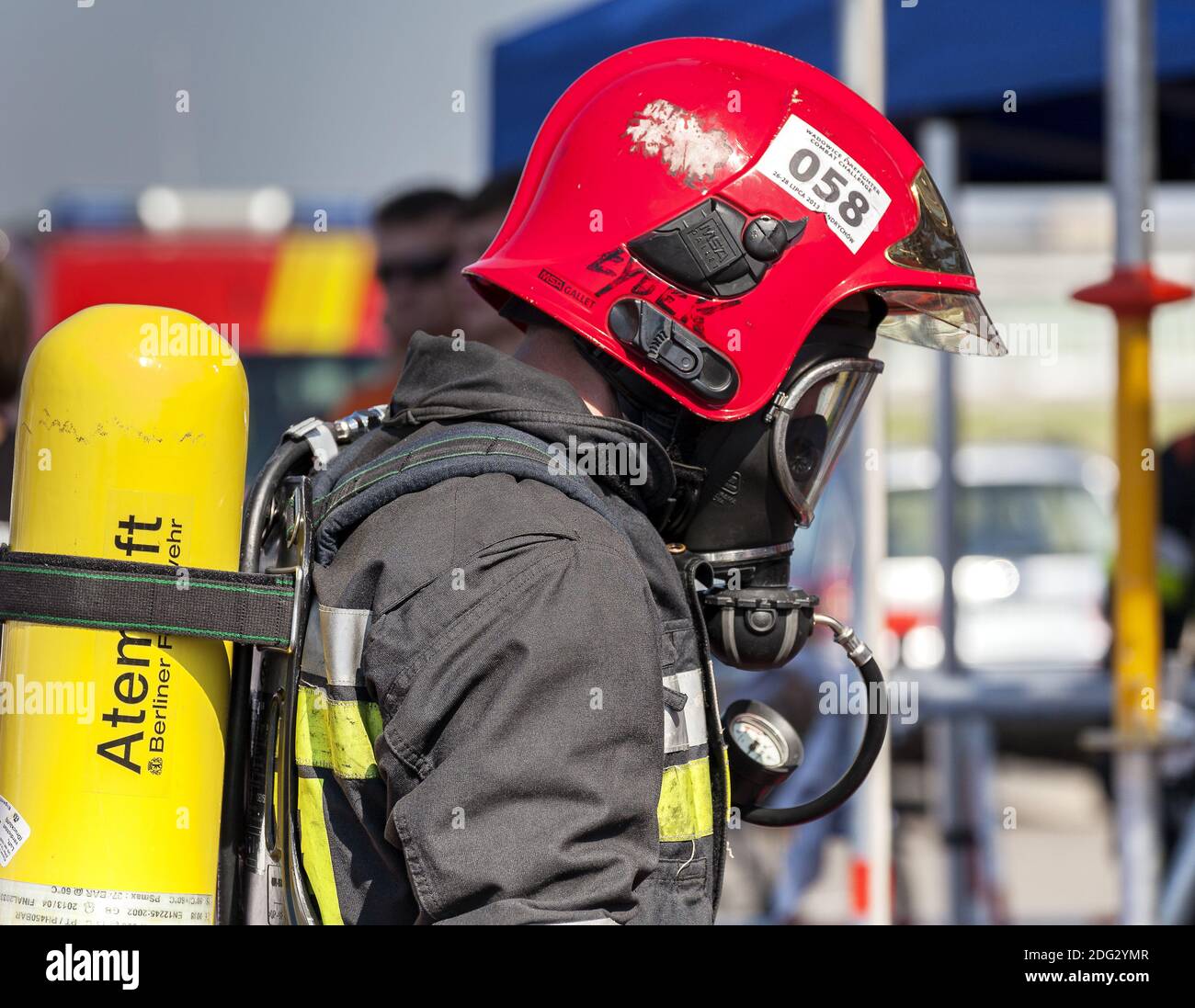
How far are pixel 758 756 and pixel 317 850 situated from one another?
71 centimetres

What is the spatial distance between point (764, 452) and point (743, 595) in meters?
0.20

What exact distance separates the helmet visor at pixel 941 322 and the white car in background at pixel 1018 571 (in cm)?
674

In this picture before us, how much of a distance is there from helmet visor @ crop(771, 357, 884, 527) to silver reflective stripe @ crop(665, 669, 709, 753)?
34cm

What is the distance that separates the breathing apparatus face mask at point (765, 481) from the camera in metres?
1.84

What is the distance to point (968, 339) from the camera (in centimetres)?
222

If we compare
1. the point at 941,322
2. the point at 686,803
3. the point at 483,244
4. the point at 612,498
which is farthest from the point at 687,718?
the point at 483,244

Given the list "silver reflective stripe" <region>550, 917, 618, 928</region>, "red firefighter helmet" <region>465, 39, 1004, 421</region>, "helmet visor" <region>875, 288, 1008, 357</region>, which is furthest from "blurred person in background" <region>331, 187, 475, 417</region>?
"silver reflective stripe" <region>550, 917, 618, 928</region>

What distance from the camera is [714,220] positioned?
1.78m

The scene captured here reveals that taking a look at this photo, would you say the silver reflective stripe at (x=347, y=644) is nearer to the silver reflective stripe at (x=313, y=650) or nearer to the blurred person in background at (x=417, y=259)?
the silver reflective stripe at (x=313, y=650)
